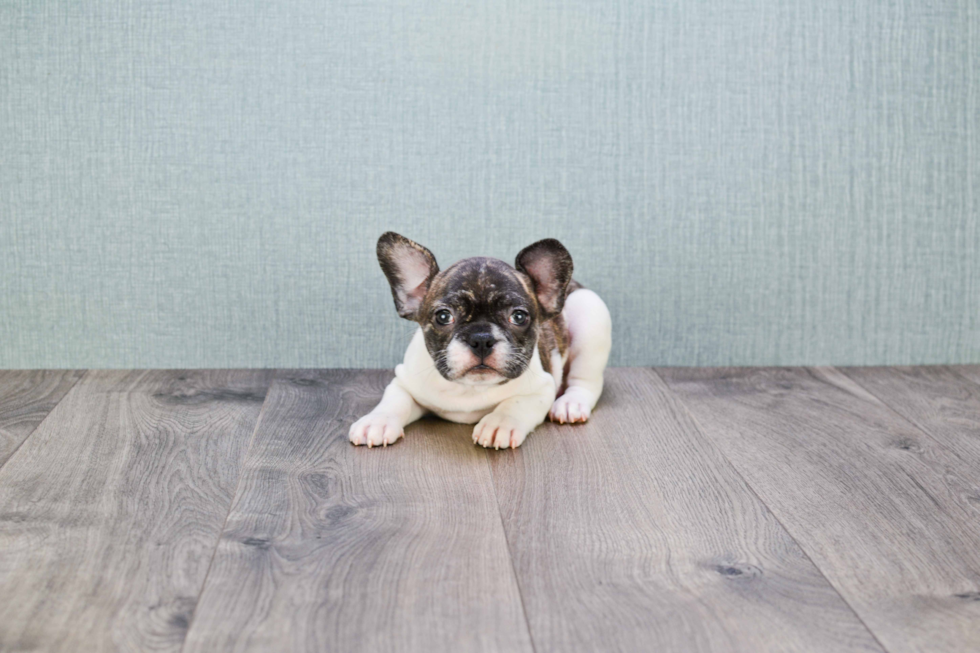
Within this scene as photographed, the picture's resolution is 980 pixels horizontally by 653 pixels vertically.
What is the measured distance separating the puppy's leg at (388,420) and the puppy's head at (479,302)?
18 cm

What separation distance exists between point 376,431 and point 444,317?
31cm

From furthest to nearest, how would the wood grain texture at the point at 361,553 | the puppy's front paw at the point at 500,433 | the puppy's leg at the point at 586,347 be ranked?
the puppy's leg at the point at 586,347, the puppy's front paw at the point at 500,433, the wood grain texture at the point at 361,553

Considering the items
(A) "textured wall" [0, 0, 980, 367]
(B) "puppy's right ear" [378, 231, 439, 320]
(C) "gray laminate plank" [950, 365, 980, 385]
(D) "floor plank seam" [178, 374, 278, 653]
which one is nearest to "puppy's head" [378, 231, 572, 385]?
(B) "puppy's right ear" [378, 231, 439, 320]

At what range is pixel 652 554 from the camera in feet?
5.42

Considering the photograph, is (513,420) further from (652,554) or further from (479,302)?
(652,554)

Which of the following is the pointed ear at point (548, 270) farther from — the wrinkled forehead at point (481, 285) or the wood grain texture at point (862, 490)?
the wood grain texture at point (862, 490)

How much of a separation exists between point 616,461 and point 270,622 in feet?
3.15

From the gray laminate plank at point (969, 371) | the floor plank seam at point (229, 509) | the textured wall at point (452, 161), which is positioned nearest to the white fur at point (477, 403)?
the floor plank seam at point (229, 509)

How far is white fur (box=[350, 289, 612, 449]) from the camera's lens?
2.21 m

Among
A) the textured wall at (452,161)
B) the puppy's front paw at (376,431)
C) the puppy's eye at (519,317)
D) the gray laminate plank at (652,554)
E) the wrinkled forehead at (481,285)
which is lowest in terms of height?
the gray laminate plank at (652,554)

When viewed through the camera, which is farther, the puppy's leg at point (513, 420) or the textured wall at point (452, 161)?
the textured wall at point (452, 161)

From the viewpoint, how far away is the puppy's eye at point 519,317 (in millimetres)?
2176

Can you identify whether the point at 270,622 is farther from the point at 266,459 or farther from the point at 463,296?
the point at 463,296

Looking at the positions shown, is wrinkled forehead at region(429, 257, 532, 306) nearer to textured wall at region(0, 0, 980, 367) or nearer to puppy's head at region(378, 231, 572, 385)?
puppy's head at region(378, 231, 572, 385)
